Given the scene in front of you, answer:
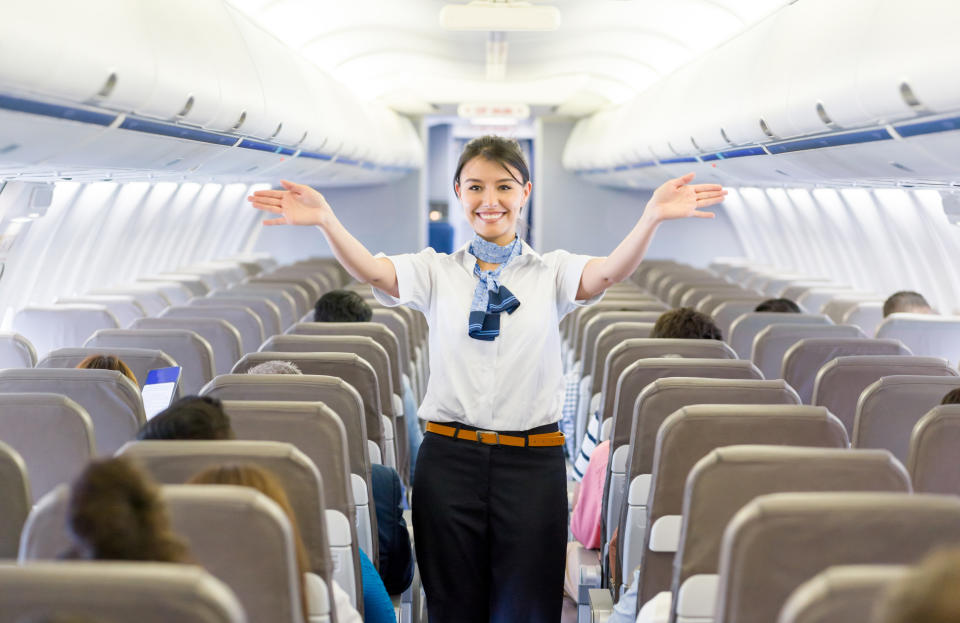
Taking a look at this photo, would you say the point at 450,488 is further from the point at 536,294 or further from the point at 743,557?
the point at 743,557

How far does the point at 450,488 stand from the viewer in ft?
10.7

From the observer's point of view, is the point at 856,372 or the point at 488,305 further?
the point at 856,372

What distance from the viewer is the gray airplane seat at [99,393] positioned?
3.77 m

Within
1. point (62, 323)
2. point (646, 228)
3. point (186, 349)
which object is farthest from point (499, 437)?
point (62, 323)

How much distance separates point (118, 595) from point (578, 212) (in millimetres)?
19688

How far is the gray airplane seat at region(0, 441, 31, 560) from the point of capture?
244 centimetres

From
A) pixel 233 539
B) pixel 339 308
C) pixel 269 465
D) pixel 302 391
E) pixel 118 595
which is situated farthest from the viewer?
pixel 339 308

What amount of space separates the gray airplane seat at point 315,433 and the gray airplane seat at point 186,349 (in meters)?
2.43

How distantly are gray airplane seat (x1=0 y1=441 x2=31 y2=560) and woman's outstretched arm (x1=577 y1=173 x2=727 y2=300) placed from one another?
1.66m

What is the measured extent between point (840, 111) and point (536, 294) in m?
2.58

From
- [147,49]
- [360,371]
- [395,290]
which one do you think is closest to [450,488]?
[395,290]

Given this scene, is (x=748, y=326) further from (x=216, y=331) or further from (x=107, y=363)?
(x=107, y=363)

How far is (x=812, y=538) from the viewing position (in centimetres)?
191

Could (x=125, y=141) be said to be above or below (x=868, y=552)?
above
